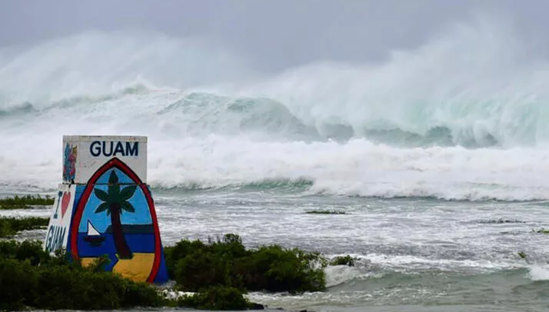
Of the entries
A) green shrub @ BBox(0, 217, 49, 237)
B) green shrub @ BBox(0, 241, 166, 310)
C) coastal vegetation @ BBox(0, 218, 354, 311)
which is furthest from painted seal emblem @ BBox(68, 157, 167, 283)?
green shrub @ BBox(0, 217, 49, 237)

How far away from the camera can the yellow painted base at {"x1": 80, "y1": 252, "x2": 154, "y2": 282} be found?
13688 mm

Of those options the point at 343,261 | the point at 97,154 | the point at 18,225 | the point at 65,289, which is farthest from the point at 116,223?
the point at 18,225

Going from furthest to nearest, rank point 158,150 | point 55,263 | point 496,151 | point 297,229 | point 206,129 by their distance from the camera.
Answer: point 206,129 < point 158,150 < point 496,151 < point 297,229 < point 55,263

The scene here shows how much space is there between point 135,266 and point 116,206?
31.7 inches

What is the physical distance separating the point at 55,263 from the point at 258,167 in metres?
40.9

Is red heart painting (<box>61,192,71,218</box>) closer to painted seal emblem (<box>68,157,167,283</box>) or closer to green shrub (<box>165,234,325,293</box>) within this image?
painted seal emblem (<box>68,157,167,283</box>)

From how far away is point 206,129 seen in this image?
64.4 meters

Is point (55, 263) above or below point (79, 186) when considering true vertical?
below

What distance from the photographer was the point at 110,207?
45.1 ft

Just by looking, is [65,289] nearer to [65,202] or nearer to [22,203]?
[65,202]

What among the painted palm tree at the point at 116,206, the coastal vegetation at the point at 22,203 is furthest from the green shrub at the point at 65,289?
the coastal vegetation at the point at 22,203

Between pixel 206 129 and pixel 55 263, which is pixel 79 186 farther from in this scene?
pixel 206 129

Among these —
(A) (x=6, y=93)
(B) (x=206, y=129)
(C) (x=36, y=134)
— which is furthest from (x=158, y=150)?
(A) (x=6, y=93)

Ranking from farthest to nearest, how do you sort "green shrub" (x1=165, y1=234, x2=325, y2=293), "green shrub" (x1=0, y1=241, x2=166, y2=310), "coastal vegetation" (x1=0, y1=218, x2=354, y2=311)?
"green shrub" (x1=165, y1=234, x2=325, y2=293) < "coastal vegetation" (x1=0, y1=218, x2=354, y2=311) < "green shrub" (x1=0, y1=241, x2=166, y2=310)
